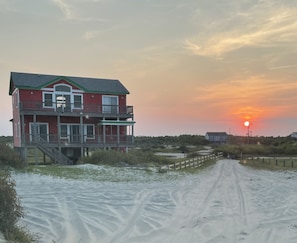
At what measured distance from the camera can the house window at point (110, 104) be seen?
1303 inches

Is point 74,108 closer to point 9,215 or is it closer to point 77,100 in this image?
point 77,100

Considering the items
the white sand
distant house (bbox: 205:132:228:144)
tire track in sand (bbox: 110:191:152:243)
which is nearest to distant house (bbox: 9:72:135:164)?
the white sand

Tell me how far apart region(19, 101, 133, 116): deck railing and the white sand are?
52.3 feet

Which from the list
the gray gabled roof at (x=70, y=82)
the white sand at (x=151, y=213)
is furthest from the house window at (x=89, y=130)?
the white sand at (x=151, y=213)

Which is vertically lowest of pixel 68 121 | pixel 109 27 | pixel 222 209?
pixel 222 209

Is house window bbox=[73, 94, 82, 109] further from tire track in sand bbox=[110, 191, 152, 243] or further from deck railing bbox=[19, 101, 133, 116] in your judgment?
tire track in sand bbox=[110, 191, 152, 243]

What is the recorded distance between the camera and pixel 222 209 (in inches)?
412

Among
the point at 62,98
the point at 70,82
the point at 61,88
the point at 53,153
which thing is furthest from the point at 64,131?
the point at 70,82

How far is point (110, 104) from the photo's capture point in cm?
3378

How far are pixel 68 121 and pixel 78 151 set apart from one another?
117 inches

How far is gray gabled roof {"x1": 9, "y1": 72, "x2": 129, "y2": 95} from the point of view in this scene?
30750mm

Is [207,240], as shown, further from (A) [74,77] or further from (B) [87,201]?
(A) [74,77]

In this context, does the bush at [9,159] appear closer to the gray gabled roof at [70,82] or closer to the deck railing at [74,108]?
the deck railing at [74,108]

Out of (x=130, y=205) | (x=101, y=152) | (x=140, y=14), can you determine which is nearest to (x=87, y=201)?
(x=130, y=205)
